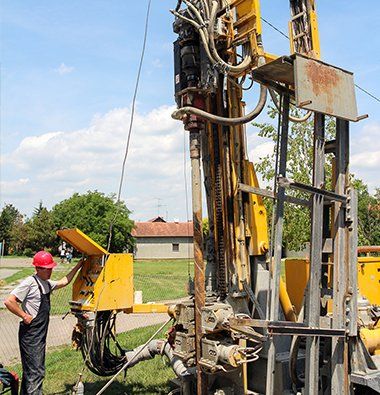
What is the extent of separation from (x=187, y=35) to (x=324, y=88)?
1.77m

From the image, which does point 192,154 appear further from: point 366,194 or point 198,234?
point 366,194

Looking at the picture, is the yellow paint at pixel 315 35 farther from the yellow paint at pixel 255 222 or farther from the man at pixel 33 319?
the man at pixel 33 319

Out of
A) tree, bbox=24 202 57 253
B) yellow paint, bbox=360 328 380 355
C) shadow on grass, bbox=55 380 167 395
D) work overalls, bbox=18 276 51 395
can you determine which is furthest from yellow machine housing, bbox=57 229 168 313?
tree, bbox=24 202 57 253

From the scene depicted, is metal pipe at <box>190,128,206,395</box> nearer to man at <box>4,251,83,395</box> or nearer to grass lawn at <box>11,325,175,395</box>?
man at <box>4,251,83,395</box>

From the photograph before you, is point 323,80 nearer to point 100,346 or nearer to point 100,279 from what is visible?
point 100,279

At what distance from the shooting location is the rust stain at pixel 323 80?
4.22 m

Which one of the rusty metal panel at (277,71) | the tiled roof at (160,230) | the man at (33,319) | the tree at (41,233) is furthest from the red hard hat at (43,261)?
the tiled roof at (160,230)

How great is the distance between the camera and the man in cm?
565

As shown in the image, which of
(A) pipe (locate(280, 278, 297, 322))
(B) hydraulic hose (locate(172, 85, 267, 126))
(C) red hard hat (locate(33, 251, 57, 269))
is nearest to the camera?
(B) hydraulic hose (locate(172, 85, 267, 126))

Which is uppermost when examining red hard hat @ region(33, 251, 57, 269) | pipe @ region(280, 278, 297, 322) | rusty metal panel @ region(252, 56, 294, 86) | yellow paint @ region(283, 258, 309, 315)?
rusty metal panel @ region(252, 56, 294, 86)

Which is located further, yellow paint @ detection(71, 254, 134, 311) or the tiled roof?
the tiled roof

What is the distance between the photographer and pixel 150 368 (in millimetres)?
8094

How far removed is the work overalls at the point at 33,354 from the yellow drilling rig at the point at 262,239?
5.14 feet

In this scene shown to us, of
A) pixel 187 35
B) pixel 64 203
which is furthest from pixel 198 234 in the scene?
pixel 64 203
